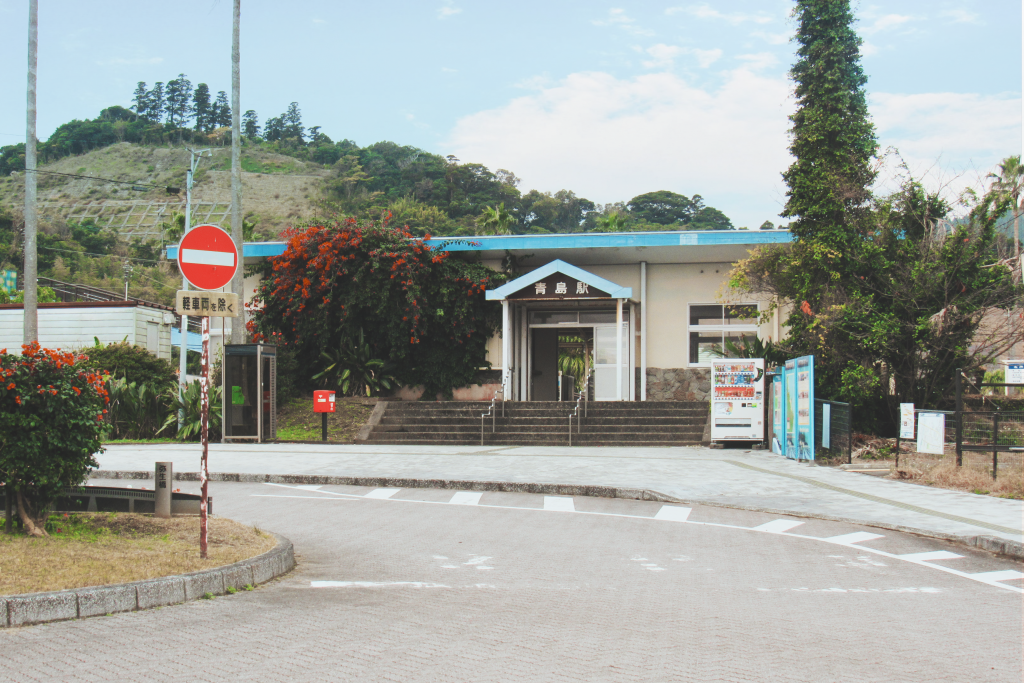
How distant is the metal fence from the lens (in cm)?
1631

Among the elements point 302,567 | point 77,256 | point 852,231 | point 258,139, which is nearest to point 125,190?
point 258,139

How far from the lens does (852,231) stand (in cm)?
2009

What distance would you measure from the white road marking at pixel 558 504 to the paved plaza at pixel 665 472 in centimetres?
80

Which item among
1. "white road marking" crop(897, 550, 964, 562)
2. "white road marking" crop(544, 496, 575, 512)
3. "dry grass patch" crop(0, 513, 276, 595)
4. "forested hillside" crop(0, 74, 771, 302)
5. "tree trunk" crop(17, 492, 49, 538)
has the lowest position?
"white road marking" crop(544, 496, 575, 512)

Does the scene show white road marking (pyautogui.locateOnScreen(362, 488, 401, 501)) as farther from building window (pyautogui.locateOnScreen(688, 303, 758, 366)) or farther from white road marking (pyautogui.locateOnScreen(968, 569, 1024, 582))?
building window (pyautogui.locateOnScreen(688, 303, 758, 366))

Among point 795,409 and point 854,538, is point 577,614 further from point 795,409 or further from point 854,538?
point 795,409

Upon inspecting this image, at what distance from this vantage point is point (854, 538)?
9.24m

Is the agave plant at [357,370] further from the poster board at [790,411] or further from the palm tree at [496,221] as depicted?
the palm tree at [496,221]

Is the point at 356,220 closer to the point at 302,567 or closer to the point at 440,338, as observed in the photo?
the point at 440,338

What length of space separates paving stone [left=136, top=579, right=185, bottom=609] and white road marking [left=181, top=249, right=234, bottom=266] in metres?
2.49

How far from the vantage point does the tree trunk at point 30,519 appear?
7309 mm

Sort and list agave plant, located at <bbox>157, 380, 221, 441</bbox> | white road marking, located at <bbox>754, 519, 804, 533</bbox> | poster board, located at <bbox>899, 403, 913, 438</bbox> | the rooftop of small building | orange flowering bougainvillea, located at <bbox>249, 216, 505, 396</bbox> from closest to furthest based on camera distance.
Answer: white road marking, located at <bbox>754, 519, 804, 533</bbox>
poster board, located at <bbox>899, 403, 913, 438</bbox>
agave plant, located at <bbox>157, 380, 221, 441</bbox>
the rooftop of small building
orange flowering bougainvillea, located at <bbox>249, 216, 505, 396</bbox>

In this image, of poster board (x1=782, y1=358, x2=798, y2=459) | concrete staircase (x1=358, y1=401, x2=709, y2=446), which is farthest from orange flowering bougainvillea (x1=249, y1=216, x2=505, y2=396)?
poster board (x1=782, y1=358, x2=798, y2=459)

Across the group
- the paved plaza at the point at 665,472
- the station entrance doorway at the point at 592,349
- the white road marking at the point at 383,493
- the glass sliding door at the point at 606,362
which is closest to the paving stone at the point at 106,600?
the white road marking at the point at 383,493
